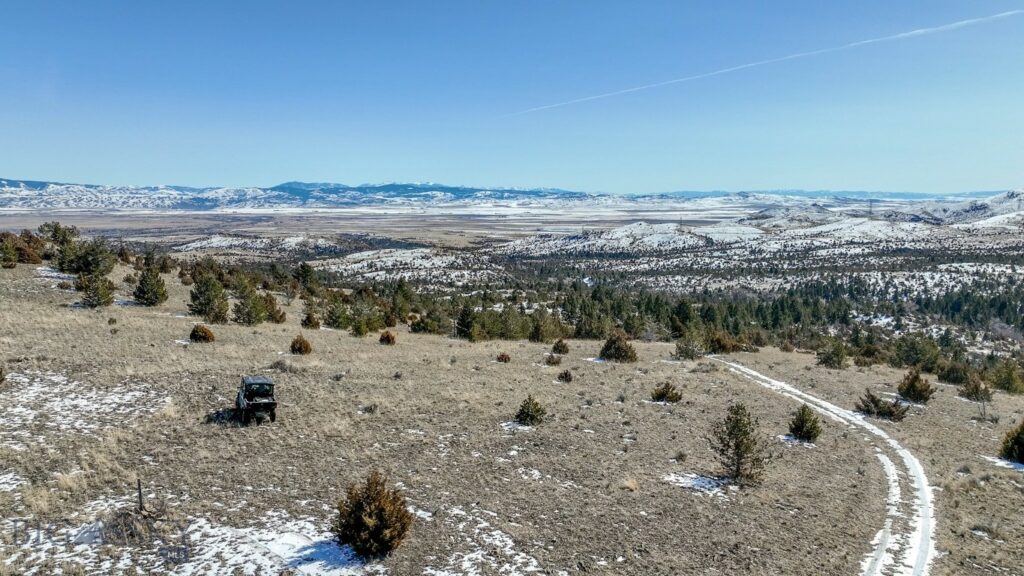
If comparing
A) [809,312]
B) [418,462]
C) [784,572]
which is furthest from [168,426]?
[809,312]

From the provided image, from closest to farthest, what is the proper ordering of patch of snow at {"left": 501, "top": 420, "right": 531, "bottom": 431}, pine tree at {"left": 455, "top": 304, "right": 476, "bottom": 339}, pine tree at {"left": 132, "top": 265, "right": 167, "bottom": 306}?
1. patch of snow at {"left": 501, "top": 420, "right": 531, "bottom": 431}
2. pine tree at {"left": 132, "top": 265, "right": 167, "bottom": 306}
3. pine tree at {"left": 455, "top": 304, "right": 476, "bottom": 339}

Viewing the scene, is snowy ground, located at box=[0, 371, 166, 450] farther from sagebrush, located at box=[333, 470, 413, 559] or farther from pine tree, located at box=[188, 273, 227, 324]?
pine tree, located at box=[188, 273, 227, 324]

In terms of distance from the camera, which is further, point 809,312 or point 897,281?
point 897,281

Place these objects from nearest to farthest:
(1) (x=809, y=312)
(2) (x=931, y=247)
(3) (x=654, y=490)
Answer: (3) (x=654, y=490), (1) (x=809, y=312), (2) (x=931, y=247)

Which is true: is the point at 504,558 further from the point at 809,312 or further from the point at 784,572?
the point at 809,312

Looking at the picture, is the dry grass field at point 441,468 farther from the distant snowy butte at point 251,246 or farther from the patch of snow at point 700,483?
the distant snowy butte at point 251,246

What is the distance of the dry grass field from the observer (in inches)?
431

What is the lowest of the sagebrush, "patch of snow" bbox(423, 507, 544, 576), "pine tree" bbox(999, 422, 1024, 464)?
"pine tree" bbox(999, 422, 1024, 464)

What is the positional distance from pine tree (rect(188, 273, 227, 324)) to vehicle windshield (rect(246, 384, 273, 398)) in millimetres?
19411

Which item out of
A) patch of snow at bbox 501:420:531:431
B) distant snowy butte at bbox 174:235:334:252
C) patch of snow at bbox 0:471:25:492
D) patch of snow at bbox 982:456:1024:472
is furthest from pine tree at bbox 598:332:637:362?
distant snowy butte at bbox 174:235:334:252

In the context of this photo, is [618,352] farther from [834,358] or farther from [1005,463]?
[1005,463]

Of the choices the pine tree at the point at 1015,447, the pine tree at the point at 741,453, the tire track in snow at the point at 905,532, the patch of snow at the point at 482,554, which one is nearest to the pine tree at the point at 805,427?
the tire track in snow at the point at 905,532

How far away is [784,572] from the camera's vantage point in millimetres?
10945

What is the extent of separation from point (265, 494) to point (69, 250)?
121 ft
